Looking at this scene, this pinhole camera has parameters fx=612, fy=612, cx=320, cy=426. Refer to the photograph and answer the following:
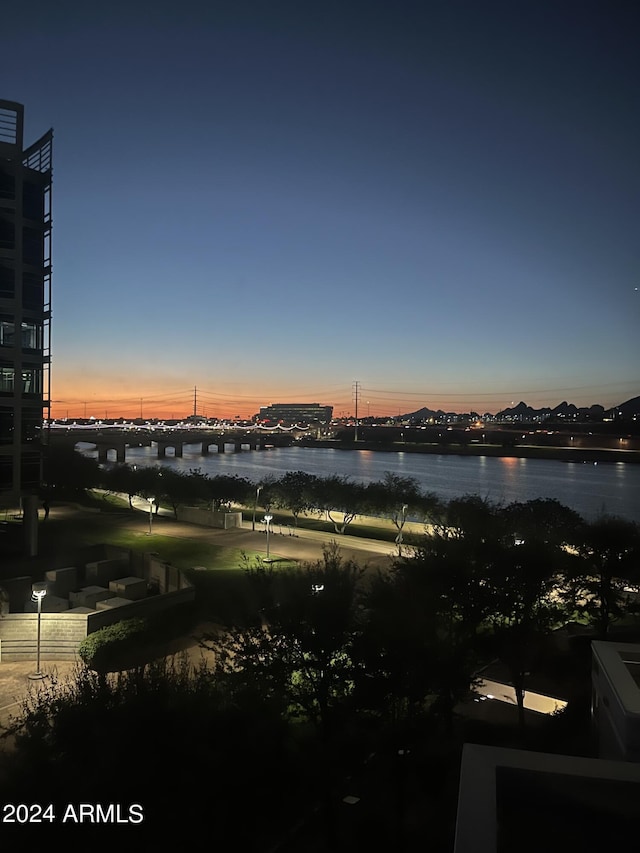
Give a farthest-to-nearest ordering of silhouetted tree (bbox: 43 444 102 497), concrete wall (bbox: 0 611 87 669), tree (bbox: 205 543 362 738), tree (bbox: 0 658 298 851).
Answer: silhouetted tree (bbox: 43 444 102 497)
concrete wall (bbox: 0 611 87 669)
tree (bbox: 205 543 362 738)
tree (bbox: 0 658 298 851)

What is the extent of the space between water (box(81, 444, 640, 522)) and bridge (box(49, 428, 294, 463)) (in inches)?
51.3

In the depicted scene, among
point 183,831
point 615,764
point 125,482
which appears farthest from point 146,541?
point 615,764

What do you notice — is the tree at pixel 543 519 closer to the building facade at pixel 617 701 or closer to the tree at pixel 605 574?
the tree at pixel 605 574

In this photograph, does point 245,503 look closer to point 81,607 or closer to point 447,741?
point 81,607

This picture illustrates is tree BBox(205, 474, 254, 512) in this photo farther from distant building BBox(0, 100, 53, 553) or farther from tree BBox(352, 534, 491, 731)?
tree BBox(352, 534, 491, 731)

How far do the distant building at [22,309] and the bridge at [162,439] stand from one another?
2948 centimetres

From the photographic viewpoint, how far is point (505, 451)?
6006cm

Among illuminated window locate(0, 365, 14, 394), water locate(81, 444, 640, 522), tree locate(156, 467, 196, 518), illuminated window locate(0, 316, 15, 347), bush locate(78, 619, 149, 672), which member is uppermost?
illuminated window locate(0, 316, 15, 347)

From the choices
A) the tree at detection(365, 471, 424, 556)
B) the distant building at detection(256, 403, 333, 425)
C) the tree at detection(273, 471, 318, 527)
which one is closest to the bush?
the tree at detection(273, 471, 318, 527)

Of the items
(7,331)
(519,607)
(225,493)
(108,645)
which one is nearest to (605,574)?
(519,607)

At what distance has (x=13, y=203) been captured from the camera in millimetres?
10664

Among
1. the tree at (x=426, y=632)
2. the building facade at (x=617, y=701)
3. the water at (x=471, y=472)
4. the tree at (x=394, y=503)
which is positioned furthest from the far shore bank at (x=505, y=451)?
the building facade at (x=617, y=701)

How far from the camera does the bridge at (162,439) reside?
4734 cm

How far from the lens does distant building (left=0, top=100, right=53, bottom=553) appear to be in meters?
10.6
